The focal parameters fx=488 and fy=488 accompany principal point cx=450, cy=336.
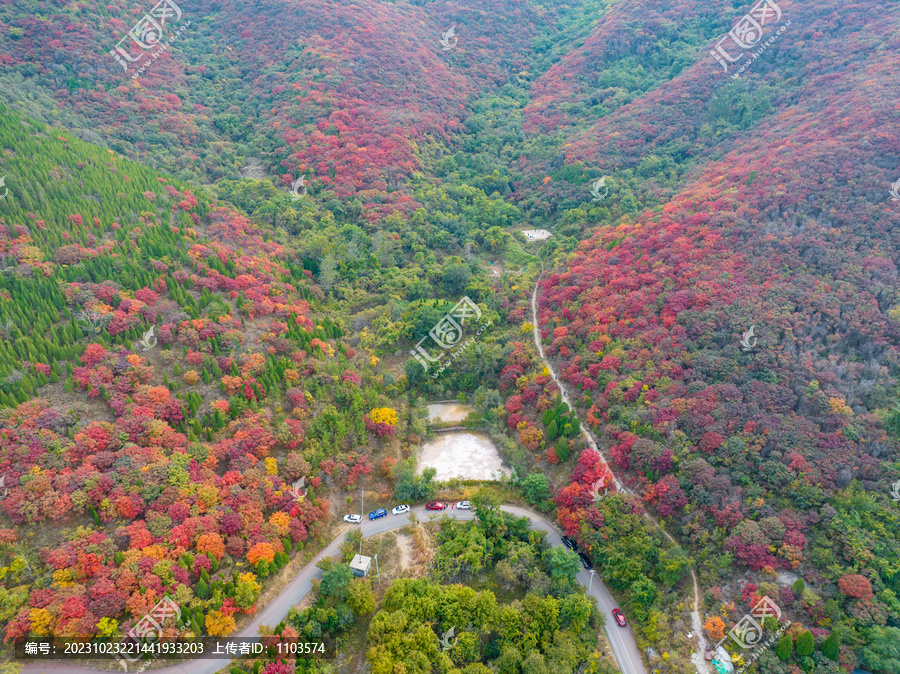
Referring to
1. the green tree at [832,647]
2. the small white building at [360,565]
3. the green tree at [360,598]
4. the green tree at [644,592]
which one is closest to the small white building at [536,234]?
the green tree at [644,592]

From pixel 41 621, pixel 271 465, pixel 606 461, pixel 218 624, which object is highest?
pixel 41 621

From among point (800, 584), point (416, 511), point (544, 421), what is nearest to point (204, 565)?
point (416, 511)

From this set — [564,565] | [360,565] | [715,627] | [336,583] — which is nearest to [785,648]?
[715,627]

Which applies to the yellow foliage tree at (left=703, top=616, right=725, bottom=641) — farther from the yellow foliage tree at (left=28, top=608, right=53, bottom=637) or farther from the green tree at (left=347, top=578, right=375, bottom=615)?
the yellow foliage tree at (left=28, top=608, right=53, bottom=637)

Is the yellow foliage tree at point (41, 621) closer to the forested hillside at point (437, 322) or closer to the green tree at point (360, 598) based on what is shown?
the forested hillside at point (437, 322)

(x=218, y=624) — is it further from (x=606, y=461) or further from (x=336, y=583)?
(x=606, y=461)

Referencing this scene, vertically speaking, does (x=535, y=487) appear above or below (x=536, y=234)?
below
